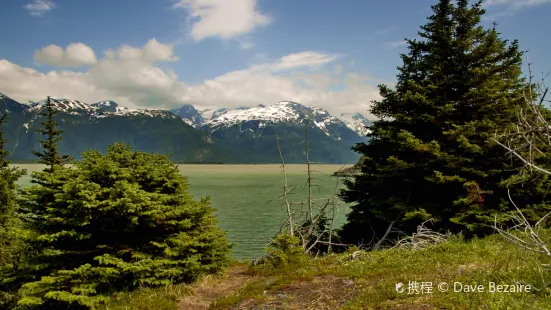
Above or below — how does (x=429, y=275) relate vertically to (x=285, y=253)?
above

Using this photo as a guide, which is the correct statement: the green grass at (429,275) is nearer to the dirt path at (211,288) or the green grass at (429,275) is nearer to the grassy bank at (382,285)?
the grassy bank at (382,285)

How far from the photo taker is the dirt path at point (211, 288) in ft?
39.8

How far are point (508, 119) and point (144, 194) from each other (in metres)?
18.0

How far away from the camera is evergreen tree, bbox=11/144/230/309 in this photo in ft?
38.1

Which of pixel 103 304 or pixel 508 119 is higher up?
pixel 508 119

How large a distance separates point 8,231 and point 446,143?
21.9 metres

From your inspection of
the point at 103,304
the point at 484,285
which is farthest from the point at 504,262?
the point at 103,304

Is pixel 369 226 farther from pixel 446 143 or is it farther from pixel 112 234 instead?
pixel 112 234

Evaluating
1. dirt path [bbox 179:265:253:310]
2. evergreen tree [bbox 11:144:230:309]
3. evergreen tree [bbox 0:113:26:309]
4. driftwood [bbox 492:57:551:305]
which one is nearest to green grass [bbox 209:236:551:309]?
dirt path [bbox 179:265:253:310]

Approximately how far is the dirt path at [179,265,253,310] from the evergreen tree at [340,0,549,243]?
26.4 ft

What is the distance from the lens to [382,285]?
9375 mm

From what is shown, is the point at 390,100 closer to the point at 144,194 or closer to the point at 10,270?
the point at 144,194

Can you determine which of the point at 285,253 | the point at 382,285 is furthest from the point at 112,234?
the point at 382,285

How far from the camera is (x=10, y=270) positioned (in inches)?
515
